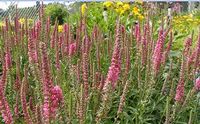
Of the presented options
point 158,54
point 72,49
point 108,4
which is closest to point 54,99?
point 158,54

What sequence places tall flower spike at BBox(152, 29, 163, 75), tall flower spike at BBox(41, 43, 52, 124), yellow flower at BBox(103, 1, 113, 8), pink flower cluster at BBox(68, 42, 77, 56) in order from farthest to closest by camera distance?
1. yellow flower at BBox(103, 1, 113, 8)
2. pink flower cluster at BBox(68, 42, 77, 56)
3. tall flower spike at BBox(152, 29, 163, 75)
4. tall flower spike at BBox(41, 43, 52, 124)

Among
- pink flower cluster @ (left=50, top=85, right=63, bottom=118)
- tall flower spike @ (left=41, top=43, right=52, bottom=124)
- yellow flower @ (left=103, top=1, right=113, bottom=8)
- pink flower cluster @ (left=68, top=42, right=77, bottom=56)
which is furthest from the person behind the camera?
yellow flower @ (left=103, top=1, right=113, bottom=8)

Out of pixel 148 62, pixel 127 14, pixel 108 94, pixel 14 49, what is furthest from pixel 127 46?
pixel 127 14

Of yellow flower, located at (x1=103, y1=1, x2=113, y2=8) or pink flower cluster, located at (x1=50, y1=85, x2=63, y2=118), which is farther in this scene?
yellow flower, located at (x1=103, y1=1, x2=113, y2=8)

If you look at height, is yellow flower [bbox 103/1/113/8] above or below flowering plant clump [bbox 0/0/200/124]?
above

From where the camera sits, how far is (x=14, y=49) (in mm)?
4414

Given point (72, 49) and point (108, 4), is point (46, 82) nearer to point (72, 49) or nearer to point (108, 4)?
point (72, 49)

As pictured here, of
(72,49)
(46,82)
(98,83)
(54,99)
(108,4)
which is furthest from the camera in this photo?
(108,4)

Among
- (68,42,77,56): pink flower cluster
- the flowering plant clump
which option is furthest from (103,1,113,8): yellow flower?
(68,42,77,56): pink flower cluster

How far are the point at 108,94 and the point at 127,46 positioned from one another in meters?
0.74

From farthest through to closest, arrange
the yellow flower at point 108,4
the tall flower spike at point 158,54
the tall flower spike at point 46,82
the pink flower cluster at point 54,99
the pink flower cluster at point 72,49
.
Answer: the yellow flower at point 108,4
the pink flower cluster at point 72,49
the tall flower spike at point 158,54
the pink flower cluster at point 54,99
the tall flower spike at point 46,82

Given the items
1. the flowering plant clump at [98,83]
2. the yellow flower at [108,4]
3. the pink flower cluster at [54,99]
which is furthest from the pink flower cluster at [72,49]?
the yellow flower at [108,4]

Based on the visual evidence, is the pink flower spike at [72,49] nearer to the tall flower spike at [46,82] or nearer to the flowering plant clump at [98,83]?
the flowering plant clump at [98,83]

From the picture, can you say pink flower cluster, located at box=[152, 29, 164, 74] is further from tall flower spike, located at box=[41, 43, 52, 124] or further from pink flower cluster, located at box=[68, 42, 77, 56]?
tall flower spike, located at box=[41, 43, 52, 124]
